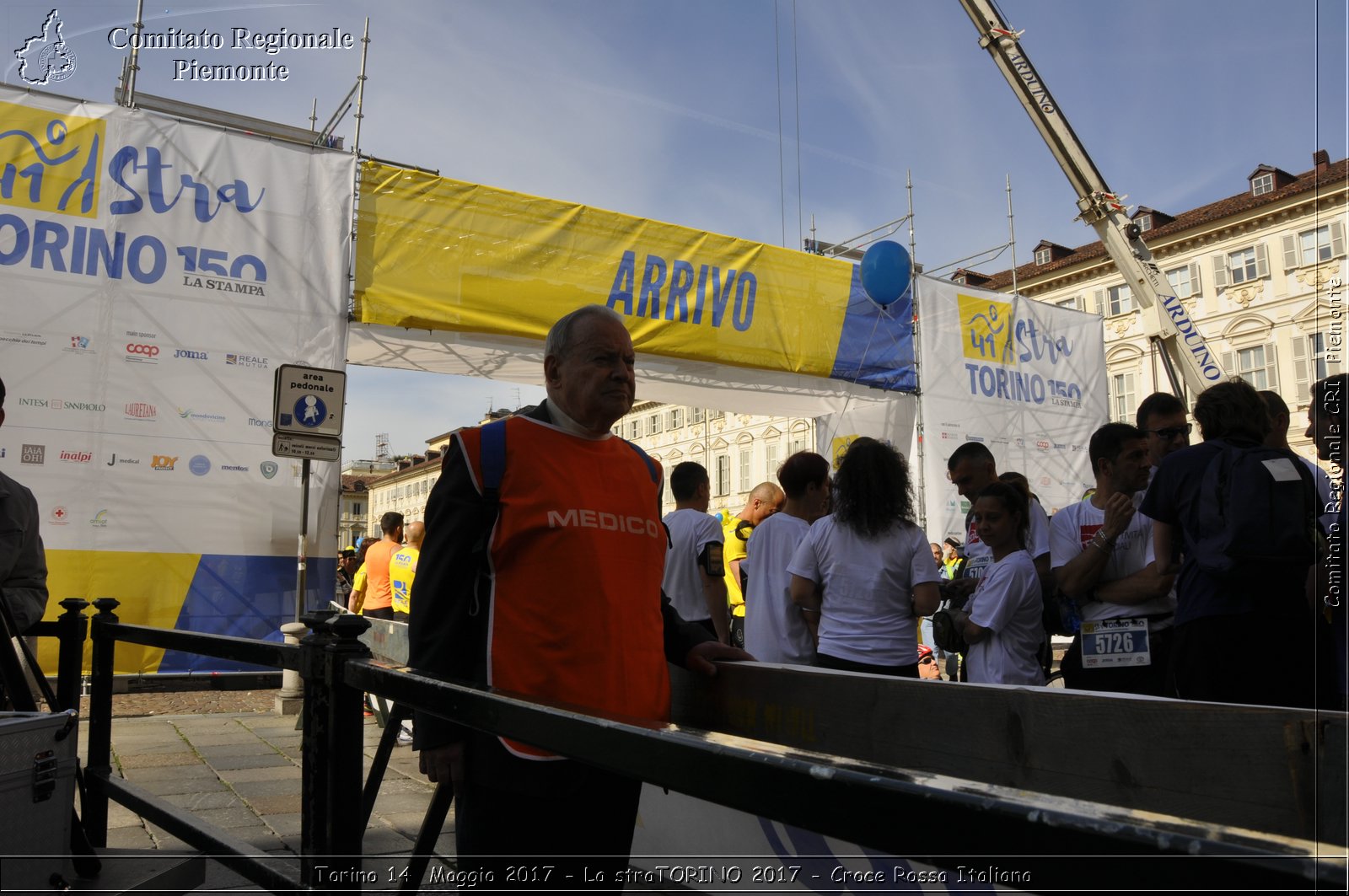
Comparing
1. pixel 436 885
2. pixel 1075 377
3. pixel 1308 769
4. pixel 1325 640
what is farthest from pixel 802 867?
pixel 1075 377

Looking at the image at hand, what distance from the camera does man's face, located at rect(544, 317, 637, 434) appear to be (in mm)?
2150

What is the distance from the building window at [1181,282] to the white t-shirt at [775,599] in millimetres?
12300

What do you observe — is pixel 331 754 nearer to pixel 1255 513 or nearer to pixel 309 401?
pixel 1255 513

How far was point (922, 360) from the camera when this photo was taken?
45.5ft

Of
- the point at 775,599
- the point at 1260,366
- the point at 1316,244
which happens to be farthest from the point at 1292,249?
the point at 1260,366

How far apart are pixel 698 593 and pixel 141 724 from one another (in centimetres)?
455

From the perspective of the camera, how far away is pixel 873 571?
153 inches

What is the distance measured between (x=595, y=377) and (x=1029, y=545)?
242cm

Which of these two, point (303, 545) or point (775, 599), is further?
point (303, 545)

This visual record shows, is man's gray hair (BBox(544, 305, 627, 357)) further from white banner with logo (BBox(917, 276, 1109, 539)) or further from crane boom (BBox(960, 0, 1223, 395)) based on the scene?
crane boom (BBox(960, 0, 1223, 395))

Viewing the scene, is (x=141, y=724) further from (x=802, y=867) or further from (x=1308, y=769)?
(x=1308, y=769)

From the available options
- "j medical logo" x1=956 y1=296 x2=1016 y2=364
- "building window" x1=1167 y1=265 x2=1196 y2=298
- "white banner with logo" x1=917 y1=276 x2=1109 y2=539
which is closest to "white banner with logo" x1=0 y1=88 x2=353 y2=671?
"white banner with logo" x1=917 y1=276 x2=1109 y2=539

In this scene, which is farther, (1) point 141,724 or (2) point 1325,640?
(1) point 141,724

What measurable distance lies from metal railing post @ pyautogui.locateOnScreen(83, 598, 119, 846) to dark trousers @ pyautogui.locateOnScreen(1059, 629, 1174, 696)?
341cm
